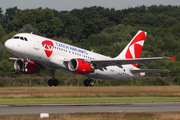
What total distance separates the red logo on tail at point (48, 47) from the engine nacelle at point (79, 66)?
267 centimetres

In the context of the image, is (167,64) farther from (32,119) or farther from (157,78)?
(32,119)

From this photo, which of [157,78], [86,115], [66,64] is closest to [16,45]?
[66,64]

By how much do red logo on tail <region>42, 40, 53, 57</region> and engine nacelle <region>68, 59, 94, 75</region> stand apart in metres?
2.67

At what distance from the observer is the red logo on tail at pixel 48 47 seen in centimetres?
3946

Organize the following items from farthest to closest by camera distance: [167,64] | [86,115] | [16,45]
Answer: [167,64] < [16,45] < [86,115]

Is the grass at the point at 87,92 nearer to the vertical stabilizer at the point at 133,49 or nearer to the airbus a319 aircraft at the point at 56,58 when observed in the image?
the vertical stabilizer at the point at 133,49

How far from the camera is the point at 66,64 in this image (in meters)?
41.2

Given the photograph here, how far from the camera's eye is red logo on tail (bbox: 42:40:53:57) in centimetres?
3946

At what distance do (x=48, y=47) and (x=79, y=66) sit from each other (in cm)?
420

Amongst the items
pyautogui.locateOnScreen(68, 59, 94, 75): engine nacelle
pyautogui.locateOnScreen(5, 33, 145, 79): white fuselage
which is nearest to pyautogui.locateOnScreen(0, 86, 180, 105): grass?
pyautogui.locateOnScreen(5, 33, 145, 79): white fuselage

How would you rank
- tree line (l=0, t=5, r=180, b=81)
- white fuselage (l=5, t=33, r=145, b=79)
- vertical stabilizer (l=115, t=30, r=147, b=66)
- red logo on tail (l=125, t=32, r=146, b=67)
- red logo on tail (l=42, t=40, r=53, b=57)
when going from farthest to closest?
tree line (l=0, t=5, r=180, b=81) → red logo on tail (l=125, t=32, r=146, b=67) → vertical stabilizer (l=115, t=30, r=147, b=66) → red logo on tail (l=42, t=40, r=53, b=57) → white fuselage (l=5, t=33, r=145, b=79)

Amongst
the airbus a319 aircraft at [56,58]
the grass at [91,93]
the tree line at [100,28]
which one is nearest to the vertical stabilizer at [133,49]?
the airbus a319 aircraft at [56,58]

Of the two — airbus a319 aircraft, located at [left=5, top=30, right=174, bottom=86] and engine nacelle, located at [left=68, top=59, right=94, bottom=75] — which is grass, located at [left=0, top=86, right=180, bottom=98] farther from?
engine nacelle, located at [left=68, top=59, right=94, bottom=75]

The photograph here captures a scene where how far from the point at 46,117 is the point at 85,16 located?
508 ft
